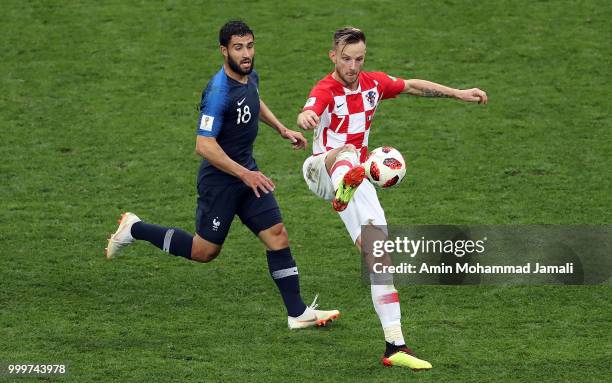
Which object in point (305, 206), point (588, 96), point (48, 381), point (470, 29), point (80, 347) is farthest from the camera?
Answer: point (470, 29)

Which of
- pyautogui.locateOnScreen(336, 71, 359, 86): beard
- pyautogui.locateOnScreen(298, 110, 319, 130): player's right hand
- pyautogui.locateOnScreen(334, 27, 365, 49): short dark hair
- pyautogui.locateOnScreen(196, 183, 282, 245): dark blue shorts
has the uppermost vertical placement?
pyautogui.locateOnScreen(334, 27, 365, 49): short dark hair

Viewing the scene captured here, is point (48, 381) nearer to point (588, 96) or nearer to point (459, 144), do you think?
point (459, 144)

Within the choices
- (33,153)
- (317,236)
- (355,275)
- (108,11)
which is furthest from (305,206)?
(108,11)

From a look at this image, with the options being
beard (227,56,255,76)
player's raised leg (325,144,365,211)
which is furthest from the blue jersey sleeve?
player's raised leg (325,144,365,211)

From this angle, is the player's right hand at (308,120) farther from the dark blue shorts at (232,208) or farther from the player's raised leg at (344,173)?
the dark blue shorts at (232,208)

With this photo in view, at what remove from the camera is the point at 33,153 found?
1402 cm

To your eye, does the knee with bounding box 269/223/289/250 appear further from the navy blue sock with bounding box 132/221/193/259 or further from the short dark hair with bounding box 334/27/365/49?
the short dark hair with bounding box 334/27/365/49

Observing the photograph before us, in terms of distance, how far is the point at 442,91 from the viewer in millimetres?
9789

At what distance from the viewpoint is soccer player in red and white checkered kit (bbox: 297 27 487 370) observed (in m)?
9.05

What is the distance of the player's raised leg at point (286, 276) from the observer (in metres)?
9.95

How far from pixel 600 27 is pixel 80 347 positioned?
9.72 meters

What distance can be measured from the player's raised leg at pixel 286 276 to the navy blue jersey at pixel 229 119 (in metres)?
0.48

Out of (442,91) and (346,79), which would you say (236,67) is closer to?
(346,79)

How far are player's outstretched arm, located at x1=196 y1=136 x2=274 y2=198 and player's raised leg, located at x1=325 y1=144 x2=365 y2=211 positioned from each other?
0.50 metres
